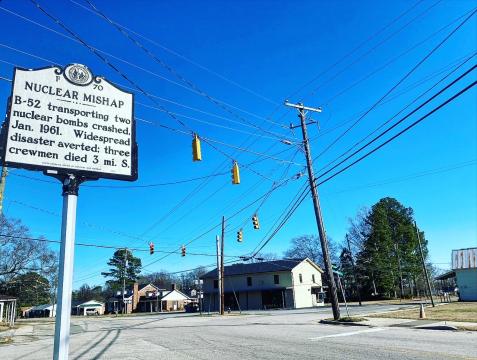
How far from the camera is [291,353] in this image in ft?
37.7

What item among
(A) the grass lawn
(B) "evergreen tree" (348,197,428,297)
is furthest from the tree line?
(A) the grass lawn

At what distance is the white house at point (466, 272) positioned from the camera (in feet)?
144

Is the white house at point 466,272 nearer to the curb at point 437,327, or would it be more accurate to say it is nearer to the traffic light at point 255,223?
the traffic light at point 255,223

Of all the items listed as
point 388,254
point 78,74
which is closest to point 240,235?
point 78,74

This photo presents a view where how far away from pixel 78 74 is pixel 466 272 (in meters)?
47.5

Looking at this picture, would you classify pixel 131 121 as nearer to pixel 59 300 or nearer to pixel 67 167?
pixel 67 167

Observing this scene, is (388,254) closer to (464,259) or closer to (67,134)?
(464,259)

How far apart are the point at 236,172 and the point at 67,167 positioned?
1103cm

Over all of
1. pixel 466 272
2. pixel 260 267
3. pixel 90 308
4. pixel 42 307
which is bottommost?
pixel 90 308

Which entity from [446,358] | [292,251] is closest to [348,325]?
[446,358]

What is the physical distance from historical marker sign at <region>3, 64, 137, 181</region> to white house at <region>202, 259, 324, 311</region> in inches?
2251

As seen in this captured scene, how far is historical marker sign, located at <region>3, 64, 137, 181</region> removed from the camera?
5375 mm

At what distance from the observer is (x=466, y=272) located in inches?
1753

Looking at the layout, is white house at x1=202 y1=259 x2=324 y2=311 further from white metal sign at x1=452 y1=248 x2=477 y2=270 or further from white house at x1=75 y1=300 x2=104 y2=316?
white house at x1=75 y1=300 x2=104 y2=316
